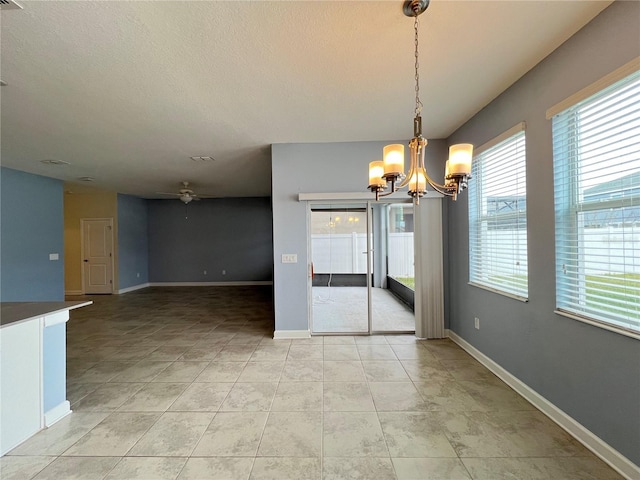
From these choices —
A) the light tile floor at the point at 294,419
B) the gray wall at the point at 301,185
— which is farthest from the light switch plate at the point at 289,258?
the light tile floor at the point at 294,419

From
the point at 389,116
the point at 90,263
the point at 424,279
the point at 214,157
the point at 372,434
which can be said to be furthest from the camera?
the point at 90,263

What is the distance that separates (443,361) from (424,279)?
106 centimetres

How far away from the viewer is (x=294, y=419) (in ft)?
6.70

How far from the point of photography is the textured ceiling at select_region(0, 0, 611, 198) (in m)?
1.61

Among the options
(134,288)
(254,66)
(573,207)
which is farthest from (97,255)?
(573,207)

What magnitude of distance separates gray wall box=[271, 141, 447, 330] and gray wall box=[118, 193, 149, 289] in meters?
6.09

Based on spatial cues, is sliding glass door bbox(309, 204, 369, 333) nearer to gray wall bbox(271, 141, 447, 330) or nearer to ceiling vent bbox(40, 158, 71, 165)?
gray wall bbox(271, 141, 447, 330)

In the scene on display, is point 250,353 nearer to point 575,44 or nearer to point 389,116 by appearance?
point 389,116

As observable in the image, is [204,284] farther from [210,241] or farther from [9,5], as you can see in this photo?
[9,5]

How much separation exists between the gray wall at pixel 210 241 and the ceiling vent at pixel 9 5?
22.9 feet

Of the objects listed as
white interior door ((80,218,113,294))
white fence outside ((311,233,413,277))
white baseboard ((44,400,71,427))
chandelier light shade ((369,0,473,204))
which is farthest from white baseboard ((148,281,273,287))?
chandelier light shade ((369,0,473,204))

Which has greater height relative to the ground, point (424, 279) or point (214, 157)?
point (214, 157)

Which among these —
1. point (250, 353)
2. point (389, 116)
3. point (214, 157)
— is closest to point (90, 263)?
point (214, 157)

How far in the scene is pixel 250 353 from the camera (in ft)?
10.8
